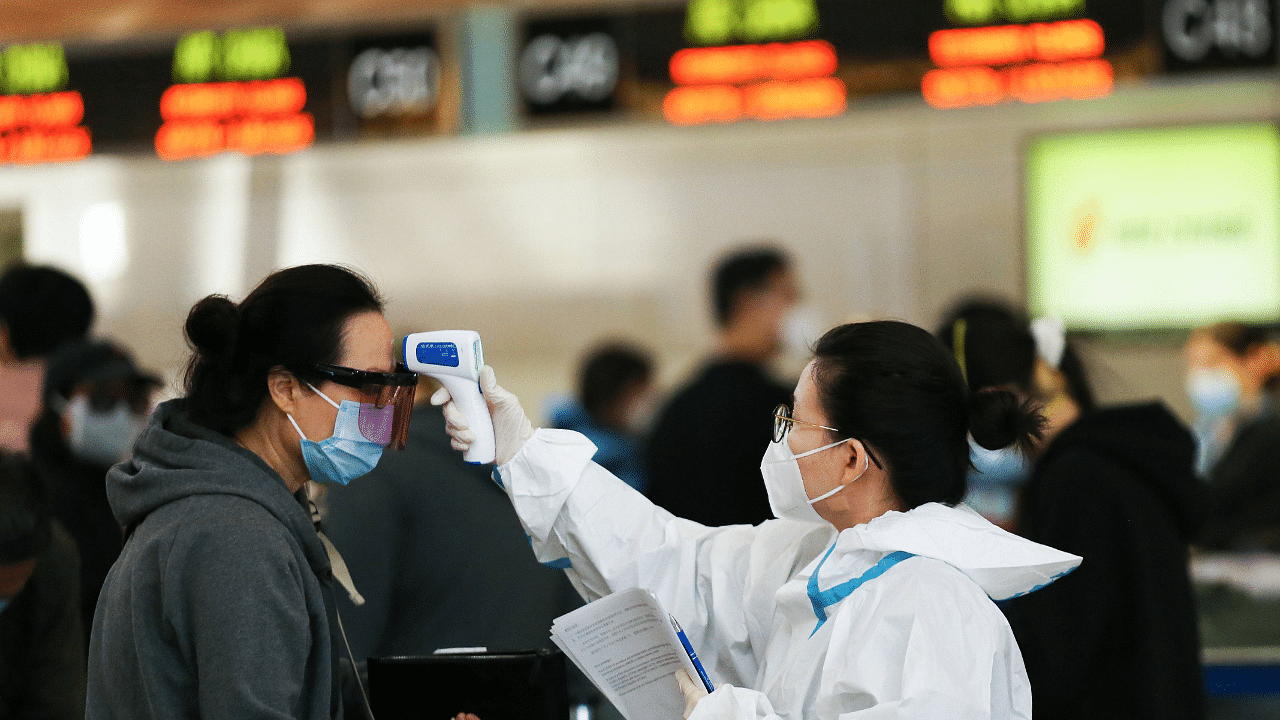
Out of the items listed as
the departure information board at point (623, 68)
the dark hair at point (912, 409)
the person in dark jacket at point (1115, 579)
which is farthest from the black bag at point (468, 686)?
the departure information board at point (623, 68)

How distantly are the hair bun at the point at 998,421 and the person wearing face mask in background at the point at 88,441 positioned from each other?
5.78ft

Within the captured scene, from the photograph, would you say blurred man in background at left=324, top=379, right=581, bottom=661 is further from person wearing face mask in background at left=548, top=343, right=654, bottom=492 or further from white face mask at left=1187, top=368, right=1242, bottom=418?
white face mask at left=1187, top=368, right=1242, bottom=418

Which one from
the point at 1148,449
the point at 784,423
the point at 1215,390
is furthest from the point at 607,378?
the point at 784,423

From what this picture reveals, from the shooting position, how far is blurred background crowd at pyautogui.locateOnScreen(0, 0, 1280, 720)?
4.12 meters

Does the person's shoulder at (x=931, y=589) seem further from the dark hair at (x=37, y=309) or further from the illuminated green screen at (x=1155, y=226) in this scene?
the illuminated green screen at (x=1155, y=226)

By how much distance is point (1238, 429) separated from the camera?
4.46 metres

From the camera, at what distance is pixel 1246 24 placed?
4.62 meters

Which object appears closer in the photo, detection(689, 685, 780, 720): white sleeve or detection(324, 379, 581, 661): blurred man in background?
detection(689, 685, 780, 720): white sleeve

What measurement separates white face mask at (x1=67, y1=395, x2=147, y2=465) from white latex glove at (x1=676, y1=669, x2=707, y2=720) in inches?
62.9

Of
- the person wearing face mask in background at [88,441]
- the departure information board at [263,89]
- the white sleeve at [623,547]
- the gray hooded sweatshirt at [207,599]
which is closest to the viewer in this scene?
the gray hooded sweatshirt at [207,599]

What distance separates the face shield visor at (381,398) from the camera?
1.68 metres

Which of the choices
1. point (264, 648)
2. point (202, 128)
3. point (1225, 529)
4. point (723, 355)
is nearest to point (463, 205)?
point (202, 128)

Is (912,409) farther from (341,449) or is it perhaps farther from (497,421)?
(341,449)

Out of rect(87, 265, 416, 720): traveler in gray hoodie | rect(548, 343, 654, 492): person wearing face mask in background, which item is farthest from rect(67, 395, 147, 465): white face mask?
rect(548, 343, 654, 492): person wearing face mask in background
